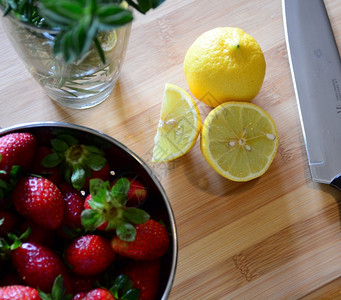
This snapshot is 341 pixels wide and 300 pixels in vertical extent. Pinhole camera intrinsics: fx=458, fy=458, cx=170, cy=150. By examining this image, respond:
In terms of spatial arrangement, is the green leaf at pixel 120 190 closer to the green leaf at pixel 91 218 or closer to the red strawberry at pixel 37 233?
the green leaf at pixel 91 218

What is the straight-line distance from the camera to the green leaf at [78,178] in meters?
0.77

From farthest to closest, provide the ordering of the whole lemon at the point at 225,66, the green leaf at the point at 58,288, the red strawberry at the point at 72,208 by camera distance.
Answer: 1. the whole lemon at the point at 225,66
2. the red strawberry at the point at 72,208
3. the green leaf at the point at 58,288

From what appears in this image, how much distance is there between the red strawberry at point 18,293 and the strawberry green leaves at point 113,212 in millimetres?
120

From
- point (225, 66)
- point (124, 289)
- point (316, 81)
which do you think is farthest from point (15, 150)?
point (316, 81)

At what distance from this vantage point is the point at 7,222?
75cm

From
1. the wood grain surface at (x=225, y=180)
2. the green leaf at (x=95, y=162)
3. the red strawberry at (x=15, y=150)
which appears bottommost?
the wood grain surface at (x=225, y=180)

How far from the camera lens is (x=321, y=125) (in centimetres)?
95

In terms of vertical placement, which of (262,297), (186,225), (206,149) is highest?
(206,149)

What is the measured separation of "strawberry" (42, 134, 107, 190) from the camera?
0.78m

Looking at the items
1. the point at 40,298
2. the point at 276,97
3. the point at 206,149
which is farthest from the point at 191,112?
the point at 40,298

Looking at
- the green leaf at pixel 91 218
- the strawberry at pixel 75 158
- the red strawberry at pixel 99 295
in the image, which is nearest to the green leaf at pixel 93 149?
the strawberry at pixel 75 158

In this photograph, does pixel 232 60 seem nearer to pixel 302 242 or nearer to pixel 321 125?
pixel 321 125

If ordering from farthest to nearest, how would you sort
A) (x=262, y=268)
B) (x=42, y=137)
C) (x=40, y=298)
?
(x=262, y=268), (x=42, y=137), (x=40, y=298)

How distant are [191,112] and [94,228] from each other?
316 millimetres
